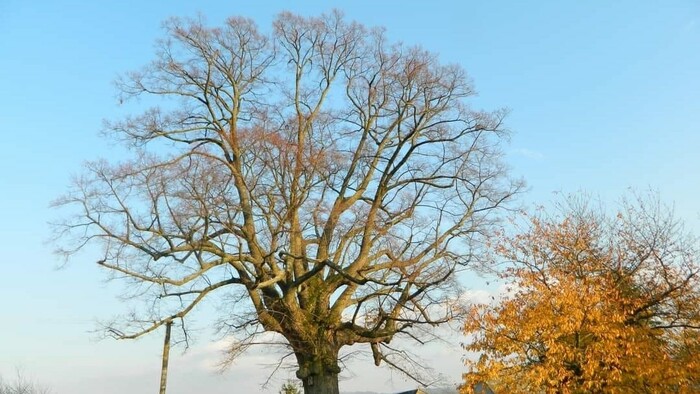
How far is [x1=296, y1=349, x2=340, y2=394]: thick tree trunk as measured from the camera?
19078 millimetres

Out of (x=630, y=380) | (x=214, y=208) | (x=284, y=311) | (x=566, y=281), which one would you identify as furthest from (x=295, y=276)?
(x=630, y=380)

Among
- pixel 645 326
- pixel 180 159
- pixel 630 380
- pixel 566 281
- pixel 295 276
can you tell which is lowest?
pixel 630 380

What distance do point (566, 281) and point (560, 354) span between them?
1.99 metres

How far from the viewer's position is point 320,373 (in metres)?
19.1

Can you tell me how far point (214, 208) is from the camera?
711 inches

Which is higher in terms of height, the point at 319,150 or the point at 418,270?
Answer: the point at 319,150

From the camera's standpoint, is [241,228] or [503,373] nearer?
[503,373]

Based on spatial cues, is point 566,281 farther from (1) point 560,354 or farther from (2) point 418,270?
(2) point 418,270

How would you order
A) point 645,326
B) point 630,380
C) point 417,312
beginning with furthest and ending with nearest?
point 417,312 < point 645,326 < point 630,380

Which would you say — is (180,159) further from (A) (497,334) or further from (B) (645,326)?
(B) (645,326)

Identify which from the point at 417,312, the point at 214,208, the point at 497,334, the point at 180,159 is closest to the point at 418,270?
the point at 417,312

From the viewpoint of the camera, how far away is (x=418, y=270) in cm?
1975

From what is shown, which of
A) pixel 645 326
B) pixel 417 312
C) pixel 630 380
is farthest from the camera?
pixel 417 312

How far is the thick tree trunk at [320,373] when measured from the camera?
19.1m
